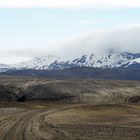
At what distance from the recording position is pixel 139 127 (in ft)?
136

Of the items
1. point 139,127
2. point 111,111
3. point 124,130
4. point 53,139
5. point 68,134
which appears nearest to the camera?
point 53,139

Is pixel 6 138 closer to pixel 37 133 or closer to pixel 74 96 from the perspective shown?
pixel 37 133

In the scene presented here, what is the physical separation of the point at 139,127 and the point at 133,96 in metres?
56.5

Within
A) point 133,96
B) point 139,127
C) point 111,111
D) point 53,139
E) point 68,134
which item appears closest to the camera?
point 53,139

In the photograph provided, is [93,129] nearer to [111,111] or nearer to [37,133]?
[37,133]

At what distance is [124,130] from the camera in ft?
125

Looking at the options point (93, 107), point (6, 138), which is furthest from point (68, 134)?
point (93, 107)

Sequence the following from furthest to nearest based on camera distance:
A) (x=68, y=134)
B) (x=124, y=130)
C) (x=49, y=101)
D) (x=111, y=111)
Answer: (x=49, y=101)
(x=111, y=111)
(x=124, y=130)
(x=68, y=134)

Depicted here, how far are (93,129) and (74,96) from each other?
5617 centimetres

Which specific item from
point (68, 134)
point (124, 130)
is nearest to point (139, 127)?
point (124, 130)

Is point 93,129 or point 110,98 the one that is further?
point 110,98

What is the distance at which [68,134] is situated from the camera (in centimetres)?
3441

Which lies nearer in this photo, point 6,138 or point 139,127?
point 6,138

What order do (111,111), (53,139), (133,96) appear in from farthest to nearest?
(133,96) < (111,111) < (53,139)
